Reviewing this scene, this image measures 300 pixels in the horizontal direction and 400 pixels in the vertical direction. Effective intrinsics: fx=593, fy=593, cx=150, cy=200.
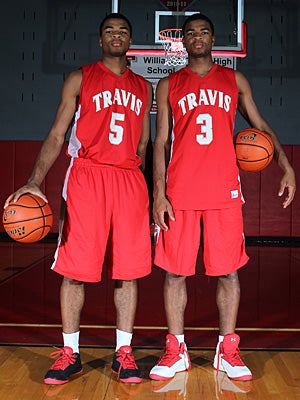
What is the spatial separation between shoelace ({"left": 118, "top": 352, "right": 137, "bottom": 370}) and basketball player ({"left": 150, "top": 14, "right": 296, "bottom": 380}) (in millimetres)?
146

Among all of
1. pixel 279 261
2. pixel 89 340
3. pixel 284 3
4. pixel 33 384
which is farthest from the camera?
pixel 284 3

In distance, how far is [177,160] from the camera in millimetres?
2848

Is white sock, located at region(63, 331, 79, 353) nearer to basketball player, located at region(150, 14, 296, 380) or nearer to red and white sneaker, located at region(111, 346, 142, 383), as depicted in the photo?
red and white sneaker, located at region(111, 346, 142, 383)

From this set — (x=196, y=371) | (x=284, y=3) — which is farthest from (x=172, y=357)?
(x=284, y=3)

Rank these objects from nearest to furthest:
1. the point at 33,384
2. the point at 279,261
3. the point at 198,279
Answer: the point at 33,384, the point at 198,279, the point at 279,261

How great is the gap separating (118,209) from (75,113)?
52 centimetres

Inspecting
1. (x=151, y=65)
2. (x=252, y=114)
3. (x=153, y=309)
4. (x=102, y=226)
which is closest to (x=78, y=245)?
(x=102, y=226)

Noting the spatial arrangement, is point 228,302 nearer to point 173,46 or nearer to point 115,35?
point 115,35

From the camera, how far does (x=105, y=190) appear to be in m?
2.72

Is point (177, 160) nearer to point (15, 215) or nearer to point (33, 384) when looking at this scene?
point (15, 215)

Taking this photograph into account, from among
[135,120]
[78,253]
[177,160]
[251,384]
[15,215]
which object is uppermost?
[135,120]

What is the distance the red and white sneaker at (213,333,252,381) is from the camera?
266cm

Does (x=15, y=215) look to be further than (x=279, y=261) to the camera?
No

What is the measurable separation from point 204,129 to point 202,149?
10cm
